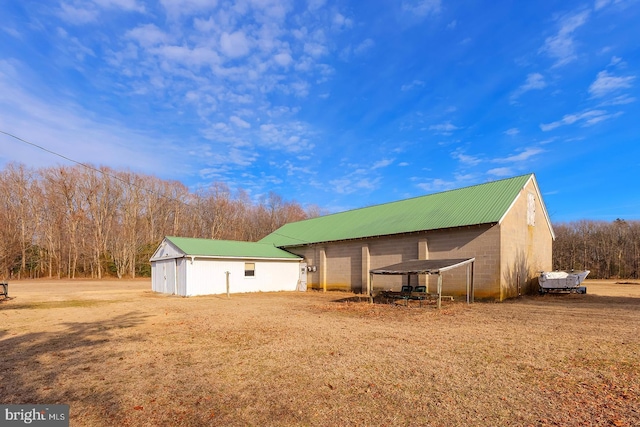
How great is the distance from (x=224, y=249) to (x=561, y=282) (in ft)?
73.6

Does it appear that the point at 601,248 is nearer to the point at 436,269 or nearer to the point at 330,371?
the point at 436,269

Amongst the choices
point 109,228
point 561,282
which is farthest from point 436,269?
point 109,228

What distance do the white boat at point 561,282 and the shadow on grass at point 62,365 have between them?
22.5 metres

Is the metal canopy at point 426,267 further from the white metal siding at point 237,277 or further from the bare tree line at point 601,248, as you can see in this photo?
the bare tree line at point 601,248

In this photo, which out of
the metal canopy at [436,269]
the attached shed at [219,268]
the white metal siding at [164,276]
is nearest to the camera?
the metal canopy at [436,269]

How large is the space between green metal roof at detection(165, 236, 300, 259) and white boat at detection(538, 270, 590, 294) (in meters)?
18.2

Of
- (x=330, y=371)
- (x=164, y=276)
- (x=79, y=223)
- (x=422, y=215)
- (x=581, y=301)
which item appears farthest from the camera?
(x=79, y=223)

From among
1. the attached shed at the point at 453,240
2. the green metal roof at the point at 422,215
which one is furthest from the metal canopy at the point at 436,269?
the green metal roof at the point at 422,215

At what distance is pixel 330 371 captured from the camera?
6609 millimetres

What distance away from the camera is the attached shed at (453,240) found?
19.5m

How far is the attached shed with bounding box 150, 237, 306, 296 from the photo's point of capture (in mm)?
23859

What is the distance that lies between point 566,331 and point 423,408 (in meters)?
7.80

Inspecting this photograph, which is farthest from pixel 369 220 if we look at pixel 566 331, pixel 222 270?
pixel 566 331

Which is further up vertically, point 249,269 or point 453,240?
point 453,240
